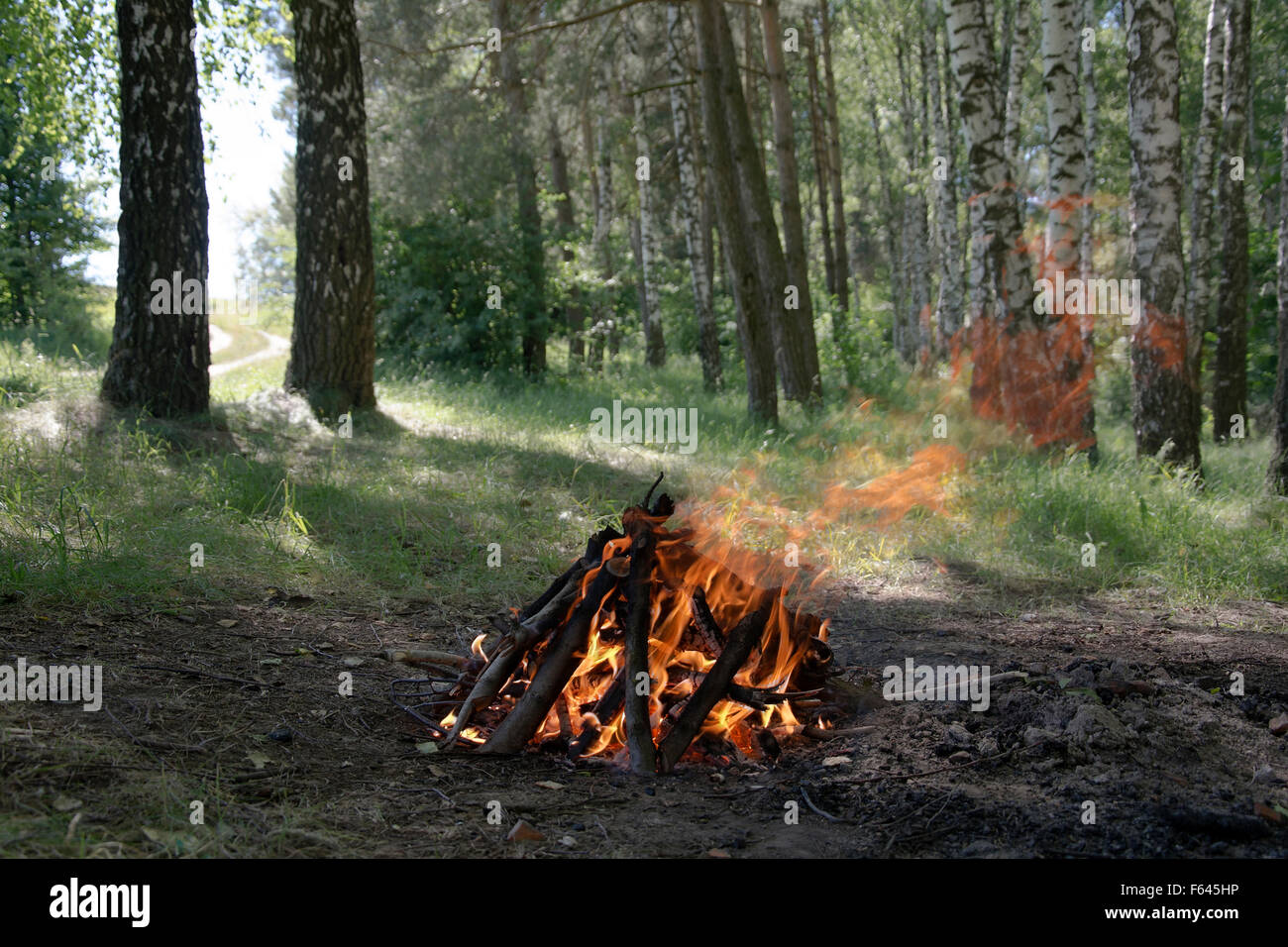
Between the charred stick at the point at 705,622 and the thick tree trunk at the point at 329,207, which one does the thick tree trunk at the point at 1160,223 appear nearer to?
the charred stick at the point at 705,622

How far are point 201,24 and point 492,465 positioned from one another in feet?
19.9

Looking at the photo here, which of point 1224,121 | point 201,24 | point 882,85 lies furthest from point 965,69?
point 882,85

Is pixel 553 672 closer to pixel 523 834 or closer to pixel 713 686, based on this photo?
pixel 713 686

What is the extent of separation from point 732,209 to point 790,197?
9.25 ft

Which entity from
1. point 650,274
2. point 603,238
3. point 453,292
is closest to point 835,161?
point 603,238

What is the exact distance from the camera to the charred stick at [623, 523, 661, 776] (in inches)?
147

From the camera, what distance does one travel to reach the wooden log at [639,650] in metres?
3.75

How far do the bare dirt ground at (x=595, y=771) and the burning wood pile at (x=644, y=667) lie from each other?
151mm

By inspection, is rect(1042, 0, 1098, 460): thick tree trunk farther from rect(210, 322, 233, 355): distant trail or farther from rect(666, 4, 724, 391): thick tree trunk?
→ rect(210, 322, 233, 355): distant trail

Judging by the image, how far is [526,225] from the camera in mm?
16484

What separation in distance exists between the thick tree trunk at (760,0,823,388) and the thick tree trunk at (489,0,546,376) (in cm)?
450

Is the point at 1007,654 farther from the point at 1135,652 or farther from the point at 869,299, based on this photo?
the point at 869,299

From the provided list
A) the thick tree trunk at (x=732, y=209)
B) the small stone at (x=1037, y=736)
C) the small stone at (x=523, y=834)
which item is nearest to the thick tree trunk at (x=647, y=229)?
the thick tree trunk at (x=732, y=209)

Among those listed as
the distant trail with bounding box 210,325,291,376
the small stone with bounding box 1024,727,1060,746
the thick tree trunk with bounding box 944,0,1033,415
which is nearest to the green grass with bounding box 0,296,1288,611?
the thick tree trunk with bounding box 944,0,1033,415
